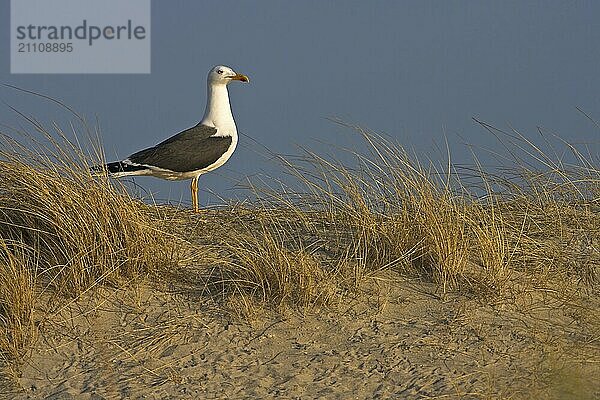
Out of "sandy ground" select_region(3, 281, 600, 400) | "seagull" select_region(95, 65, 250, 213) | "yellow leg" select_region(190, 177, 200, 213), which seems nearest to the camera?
"sandy ground" select_region(3, 281, 600, 400)

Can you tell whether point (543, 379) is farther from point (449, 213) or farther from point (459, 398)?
point (449, 213)

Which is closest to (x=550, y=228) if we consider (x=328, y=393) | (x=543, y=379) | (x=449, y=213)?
(x=449, y=213)

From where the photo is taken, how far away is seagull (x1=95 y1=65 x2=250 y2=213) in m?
7.97

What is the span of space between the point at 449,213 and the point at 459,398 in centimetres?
164

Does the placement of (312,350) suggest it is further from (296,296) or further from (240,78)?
(240,78)

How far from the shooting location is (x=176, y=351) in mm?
5309

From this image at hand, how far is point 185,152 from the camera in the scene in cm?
800

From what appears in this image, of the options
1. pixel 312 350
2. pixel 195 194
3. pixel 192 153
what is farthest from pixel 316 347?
pixel 192 153

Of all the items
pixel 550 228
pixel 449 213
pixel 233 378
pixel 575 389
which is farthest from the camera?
pixel 550 228

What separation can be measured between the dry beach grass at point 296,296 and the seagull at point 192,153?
146 centimetres

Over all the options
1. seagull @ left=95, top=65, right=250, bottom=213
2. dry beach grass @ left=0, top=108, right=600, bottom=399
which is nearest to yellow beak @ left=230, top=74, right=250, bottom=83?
seagull @ left=95, top=65, right=250, bottom=213

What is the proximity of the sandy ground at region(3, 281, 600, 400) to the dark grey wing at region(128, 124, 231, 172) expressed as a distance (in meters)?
2.32

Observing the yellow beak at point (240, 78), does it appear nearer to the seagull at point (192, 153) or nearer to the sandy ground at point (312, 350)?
the seagull at point (192, 153)

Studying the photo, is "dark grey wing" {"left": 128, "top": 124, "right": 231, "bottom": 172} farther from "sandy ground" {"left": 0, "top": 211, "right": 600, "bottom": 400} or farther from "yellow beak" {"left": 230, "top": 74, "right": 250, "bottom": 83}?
"sandy ground" {"left": 0, "top": 211, "right": 600, "bottom": 400}
